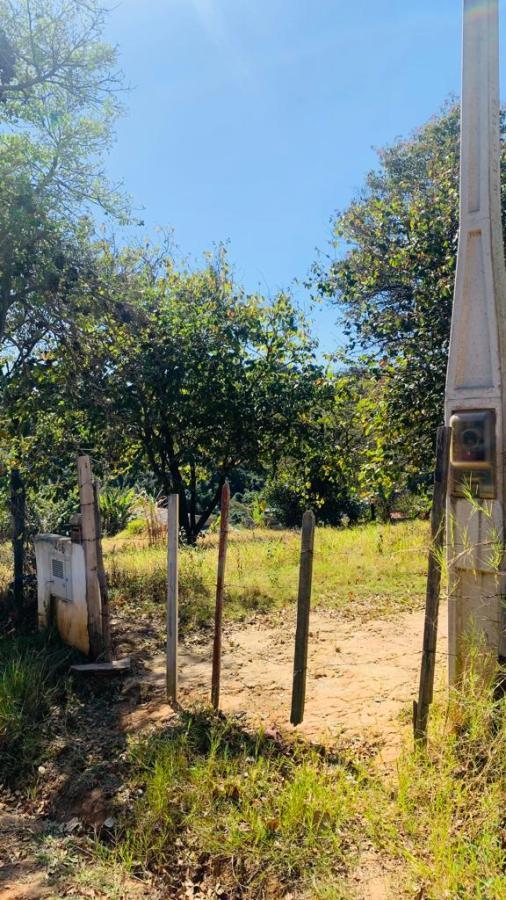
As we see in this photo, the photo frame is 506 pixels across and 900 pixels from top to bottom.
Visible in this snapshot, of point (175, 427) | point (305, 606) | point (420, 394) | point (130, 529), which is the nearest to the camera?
point (305, 606)

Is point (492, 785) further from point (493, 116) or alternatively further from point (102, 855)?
point (493, 116)

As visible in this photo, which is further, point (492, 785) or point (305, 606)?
point (305, 606)

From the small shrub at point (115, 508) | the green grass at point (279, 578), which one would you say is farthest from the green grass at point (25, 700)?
the small shrub at point (115, 508)

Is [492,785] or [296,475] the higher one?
[296,475]

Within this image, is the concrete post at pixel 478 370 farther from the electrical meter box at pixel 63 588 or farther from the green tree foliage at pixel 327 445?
the green tree foliage at pixel 327 445

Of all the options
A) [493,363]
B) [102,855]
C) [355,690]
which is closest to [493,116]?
[493,363]

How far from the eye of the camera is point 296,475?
1203 cm

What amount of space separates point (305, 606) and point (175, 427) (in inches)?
309

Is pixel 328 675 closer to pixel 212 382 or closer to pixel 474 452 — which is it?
pixel 474 452

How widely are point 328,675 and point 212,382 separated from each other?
6542mm

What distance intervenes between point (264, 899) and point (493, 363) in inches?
109

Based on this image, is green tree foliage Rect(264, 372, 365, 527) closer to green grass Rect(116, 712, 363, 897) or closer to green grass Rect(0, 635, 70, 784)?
green grass Rect(0, 635, 70, 784)

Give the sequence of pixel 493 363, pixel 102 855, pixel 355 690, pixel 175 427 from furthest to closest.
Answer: pixel 175 427 → pixel 355 690 → pixel 493 363 → pixel 102 855

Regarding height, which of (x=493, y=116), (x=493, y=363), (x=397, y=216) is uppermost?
(x=397, y=216)
